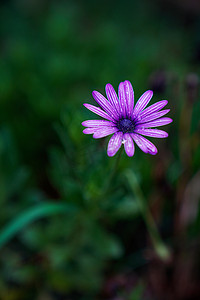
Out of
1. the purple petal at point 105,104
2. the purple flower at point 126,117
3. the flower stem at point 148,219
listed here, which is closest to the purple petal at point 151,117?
the purple flower at point 126,117

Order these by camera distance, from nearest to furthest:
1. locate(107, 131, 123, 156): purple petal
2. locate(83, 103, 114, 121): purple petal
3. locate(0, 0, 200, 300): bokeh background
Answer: locate(107, 131, 123, 156): purple petal < locate(83, 103, 114, 121): purple petal < locate(0, 0, 200, 300): bokeh background

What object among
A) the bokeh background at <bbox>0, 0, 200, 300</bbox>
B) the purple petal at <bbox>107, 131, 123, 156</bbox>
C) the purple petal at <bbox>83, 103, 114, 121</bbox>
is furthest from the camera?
the bokeh background at <bbox>0, 0, 200, 300</bbox>

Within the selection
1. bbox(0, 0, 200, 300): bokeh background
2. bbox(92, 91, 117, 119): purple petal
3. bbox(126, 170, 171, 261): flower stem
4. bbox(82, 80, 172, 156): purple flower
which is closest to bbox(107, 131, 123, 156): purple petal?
bbox(82, 80, 172, 156): purple flower

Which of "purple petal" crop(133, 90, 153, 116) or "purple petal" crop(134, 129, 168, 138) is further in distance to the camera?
"purple petal" crop(133, 90, 153, 116)

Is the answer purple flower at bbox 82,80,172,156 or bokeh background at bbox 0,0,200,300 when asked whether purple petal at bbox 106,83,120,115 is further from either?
bokeh background at bbox 0,0,200,300

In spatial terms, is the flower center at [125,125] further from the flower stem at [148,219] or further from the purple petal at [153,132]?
the flower stem at [148,219]

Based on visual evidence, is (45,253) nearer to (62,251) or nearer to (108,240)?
(62,251)

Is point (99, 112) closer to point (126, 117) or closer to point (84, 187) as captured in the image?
point (126, 117)

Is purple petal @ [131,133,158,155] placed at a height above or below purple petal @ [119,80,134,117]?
below


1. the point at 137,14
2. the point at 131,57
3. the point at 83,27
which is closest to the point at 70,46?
the point at 131,57
